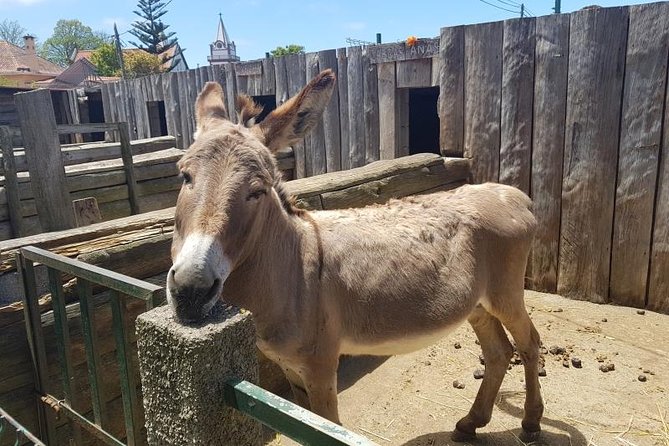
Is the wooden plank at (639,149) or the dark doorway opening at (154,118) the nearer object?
the wooden plank at (639,149)

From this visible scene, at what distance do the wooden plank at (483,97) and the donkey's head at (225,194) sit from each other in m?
3.11

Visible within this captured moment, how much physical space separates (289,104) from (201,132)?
48 centimetres

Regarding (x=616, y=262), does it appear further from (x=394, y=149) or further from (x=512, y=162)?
(x=394, y=149)

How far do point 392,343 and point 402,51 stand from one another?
4081 millimetres

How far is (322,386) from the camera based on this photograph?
263cm

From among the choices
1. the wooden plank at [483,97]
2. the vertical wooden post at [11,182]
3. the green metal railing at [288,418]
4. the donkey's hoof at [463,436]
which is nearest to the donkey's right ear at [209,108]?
the green metal railing at [288,418]

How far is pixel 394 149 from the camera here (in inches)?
246

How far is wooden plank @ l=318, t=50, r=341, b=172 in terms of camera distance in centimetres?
662

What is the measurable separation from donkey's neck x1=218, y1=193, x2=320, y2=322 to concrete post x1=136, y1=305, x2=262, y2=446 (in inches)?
39.9

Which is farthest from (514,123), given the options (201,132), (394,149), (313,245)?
(201,132)

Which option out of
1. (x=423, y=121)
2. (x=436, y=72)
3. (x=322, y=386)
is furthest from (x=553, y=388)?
(x=423, y=121)

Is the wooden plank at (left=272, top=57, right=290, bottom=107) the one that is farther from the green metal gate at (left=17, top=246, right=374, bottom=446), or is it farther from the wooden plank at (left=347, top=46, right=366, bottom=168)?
the green metal gate at (left=17, top=246, right=374, bottom=446)

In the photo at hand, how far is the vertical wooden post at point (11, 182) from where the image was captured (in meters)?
4.36

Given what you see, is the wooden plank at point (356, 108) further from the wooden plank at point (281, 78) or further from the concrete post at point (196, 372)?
the concrete post at point (196, 372)
